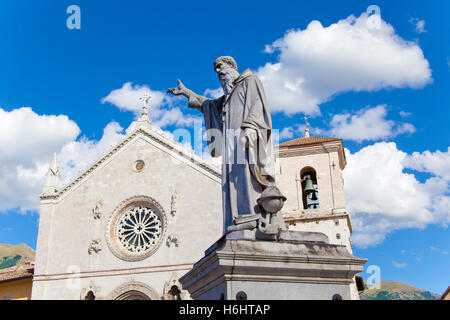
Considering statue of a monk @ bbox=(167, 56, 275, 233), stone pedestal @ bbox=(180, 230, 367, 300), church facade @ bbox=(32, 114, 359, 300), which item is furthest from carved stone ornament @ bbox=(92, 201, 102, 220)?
stone pedestal @ bbox=(180, 230, 367, 300)

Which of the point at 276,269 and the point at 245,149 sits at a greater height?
the point at 245,149

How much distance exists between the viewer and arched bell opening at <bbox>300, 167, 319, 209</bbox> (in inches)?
934

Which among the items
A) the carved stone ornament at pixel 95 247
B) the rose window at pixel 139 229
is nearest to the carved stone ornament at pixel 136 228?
the rose window at pixel 139 229

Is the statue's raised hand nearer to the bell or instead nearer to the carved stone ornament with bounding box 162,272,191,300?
the carved stone ornament with bounding box 162,272,191,300

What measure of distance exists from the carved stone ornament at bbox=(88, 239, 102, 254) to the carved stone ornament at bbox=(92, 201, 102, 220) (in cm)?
139

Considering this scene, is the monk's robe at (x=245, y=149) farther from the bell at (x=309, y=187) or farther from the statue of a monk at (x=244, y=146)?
the bell at (x=309, y=187)

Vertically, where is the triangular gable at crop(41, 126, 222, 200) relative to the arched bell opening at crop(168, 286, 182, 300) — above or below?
above

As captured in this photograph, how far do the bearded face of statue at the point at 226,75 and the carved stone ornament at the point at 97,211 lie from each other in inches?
878

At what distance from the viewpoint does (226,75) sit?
5.14 m

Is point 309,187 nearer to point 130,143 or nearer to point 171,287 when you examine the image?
point 171,287

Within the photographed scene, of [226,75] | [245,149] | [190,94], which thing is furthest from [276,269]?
[190,94]

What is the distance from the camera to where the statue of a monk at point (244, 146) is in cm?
439

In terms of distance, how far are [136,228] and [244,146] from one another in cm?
2208
